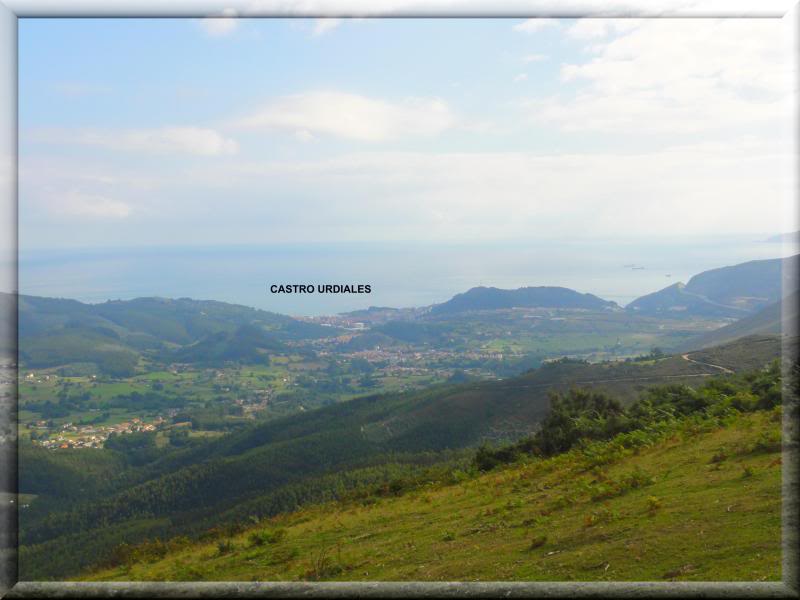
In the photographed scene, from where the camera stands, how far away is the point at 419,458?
27.8 meters

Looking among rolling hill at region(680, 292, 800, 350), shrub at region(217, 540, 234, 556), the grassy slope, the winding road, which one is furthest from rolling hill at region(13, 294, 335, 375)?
the grassy slope

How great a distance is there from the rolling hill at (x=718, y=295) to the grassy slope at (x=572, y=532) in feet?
19.8

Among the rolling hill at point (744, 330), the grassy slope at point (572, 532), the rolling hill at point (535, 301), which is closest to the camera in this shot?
the grassy slope at point (572, 532)

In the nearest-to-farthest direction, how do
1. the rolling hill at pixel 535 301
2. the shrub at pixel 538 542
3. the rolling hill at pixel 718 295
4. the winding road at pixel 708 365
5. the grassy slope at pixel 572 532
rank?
1. the grassy slope at pixel 572 532
2. the shrub at pixel 538 542
3. the rolling hill at pixel 718 295
4. the rolling hill at pixel 535 301
5. the winding road at pixel 708 365

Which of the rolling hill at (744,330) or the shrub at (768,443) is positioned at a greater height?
the rolling hill at (744,330)

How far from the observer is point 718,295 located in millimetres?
19062

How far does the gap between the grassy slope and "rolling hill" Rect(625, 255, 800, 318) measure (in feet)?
19.8

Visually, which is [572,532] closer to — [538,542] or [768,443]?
[538,542]

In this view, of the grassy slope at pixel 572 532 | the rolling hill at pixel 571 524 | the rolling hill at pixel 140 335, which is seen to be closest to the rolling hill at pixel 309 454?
the rolling hill at pixel 140 335

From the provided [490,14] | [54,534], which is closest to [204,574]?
[490,14]

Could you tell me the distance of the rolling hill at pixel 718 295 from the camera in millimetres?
13734

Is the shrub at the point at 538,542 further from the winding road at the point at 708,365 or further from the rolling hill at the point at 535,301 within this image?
the winding road at the point at 708,365

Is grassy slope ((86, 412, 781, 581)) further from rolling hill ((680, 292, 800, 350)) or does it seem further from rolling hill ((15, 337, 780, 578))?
rolling hill ((15, 337, 780, 578))

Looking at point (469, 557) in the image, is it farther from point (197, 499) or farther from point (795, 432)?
point (197, 499)
